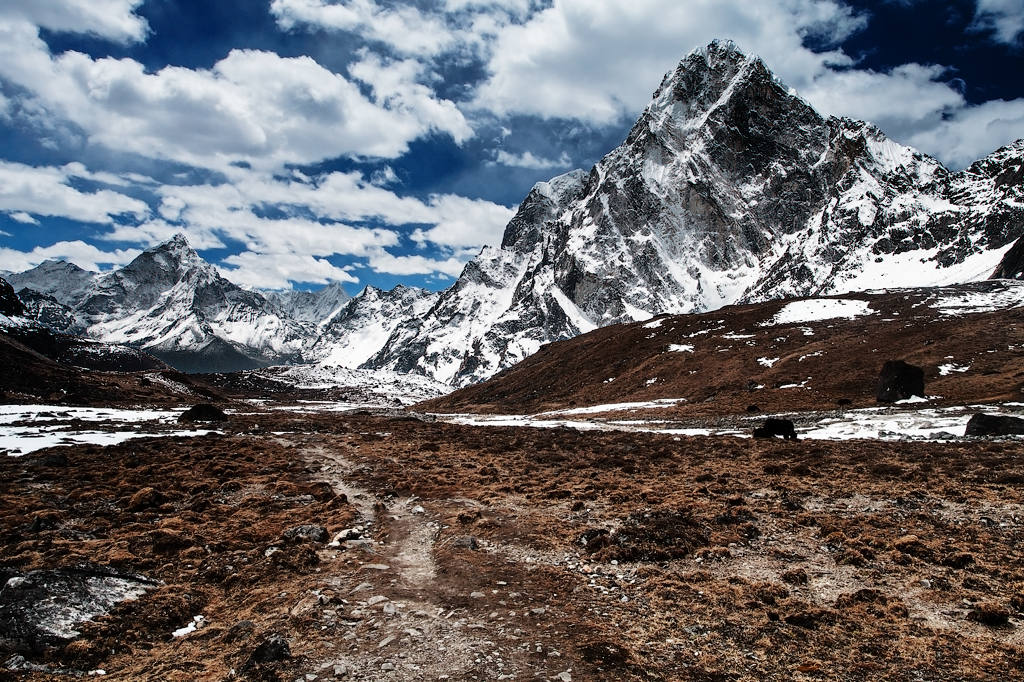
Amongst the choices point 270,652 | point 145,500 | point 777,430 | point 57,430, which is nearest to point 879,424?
point 777,430

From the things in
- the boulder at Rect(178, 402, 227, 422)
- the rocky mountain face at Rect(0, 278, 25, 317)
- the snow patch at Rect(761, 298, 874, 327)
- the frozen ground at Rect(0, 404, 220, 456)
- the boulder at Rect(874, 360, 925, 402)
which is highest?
the rocky mountain face at Rect(0, 278, 25, 317)

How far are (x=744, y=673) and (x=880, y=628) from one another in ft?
10.6

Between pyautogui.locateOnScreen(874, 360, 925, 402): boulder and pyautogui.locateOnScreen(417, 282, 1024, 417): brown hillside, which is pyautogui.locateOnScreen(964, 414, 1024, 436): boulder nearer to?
pyautogui.locateOnScreen(417, 282, 1024, 417): brown hillside

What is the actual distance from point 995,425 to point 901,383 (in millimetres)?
20430

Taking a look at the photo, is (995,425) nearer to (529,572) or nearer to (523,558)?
→ (523,558)

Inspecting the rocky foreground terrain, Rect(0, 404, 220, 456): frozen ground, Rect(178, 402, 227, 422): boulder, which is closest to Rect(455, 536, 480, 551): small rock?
the rocky foreground terrain

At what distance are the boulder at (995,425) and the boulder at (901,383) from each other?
19356 millimetres

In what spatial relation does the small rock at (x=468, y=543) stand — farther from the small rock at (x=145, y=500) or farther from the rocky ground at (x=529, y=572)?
the small rock at (x=145, y=500)

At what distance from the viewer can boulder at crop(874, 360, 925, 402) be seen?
144ft

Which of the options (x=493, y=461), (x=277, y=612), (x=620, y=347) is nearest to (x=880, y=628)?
(x=277, y=612)

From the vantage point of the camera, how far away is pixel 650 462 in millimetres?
26078

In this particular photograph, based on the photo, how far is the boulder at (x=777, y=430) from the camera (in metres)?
30.5

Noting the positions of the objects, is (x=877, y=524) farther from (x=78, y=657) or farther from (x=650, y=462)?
(x=78, y=657)

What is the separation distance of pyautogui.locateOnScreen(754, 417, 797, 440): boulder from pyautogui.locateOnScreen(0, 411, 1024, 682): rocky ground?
6.67m
